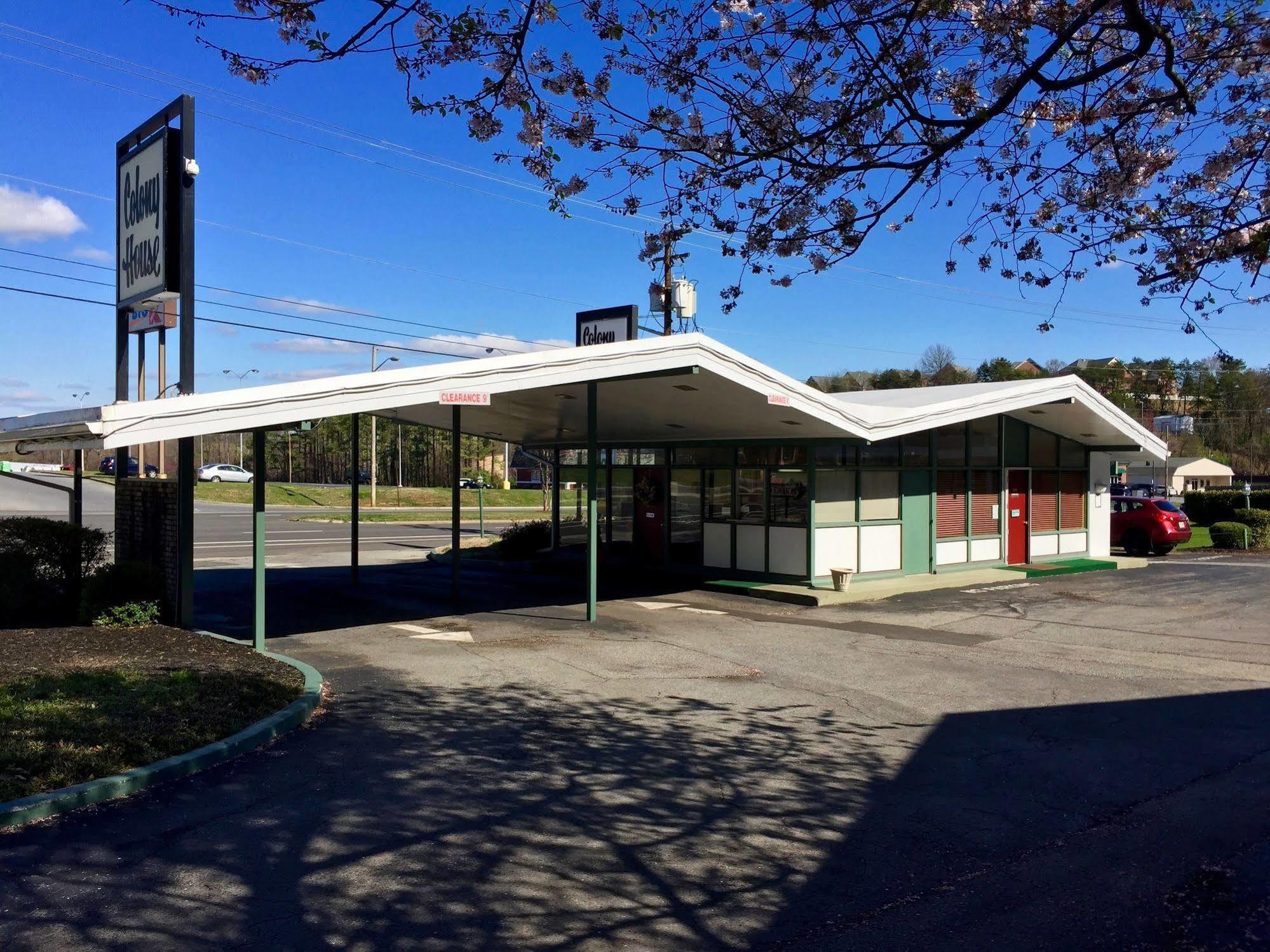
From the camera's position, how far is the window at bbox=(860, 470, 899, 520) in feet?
57.4

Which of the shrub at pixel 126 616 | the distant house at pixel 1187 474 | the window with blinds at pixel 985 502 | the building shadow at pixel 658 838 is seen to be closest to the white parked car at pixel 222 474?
the window with blinds at pixel 985 502

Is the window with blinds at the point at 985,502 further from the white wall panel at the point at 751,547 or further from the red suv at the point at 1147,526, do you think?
the red suv at the point at 1147,526

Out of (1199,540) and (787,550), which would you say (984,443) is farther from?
(1199,540)

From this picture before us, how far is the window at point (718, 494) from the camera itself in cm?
1838

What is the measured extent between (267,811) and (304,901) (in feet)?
4.53

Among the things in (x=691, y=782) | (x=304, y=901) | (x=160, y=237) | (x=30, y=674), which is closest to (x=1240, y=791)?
(x=691, y=782)

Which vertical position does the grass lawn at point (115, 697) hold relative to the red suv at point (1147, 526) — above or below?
below

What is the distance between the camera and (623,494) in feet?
70.1

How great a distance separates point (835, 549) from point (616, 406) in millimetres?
4666

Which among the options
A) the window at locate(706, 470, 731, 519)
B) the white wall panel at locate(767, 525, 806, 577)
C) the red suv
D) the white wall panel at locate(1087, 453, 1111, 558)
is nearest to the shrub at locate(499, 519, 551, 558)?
the window at locate(706, 470, 731, 519)

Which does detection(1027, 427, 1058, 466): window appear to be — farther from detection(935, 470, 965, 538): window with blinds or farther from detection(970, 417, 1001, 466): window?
detection(935, 470, 965, 538): window with blinds

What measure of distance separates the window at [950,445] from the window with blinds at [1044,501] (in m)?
2.80

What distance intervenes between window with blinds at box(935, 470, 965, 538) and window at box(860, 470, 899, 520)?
1.22 m

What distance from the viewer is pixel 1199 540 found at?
3069 centimetres
